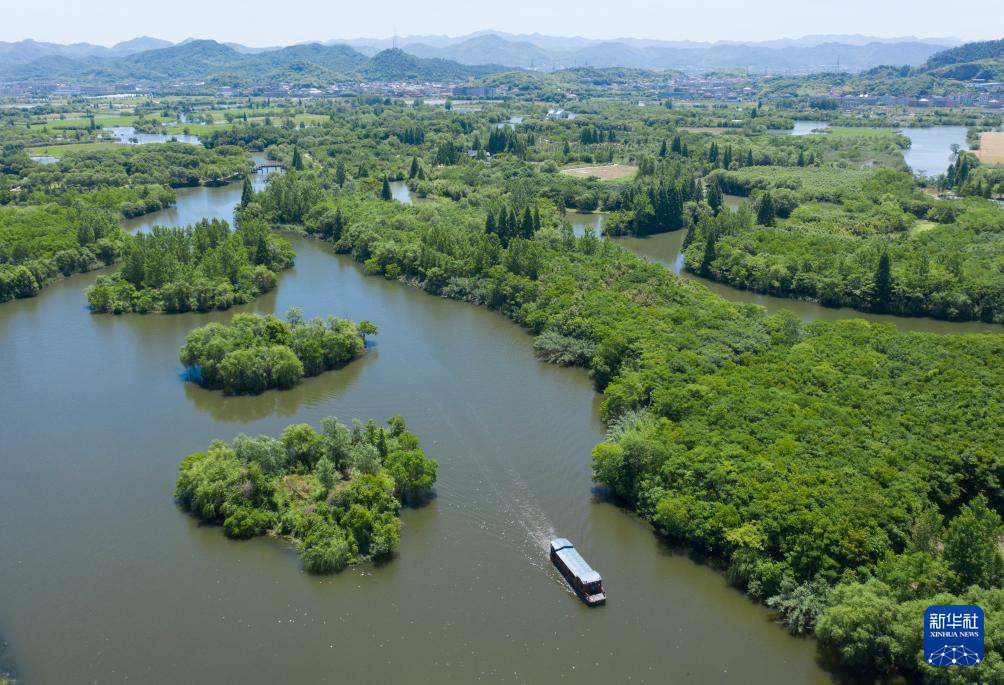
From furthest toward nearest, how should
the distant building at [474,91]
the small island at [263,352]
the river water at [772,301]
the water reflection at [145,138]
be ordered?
the distant building at [474,91] → the water reflection at [145,138] → the river water at [772,301] → the small island at [263,352]

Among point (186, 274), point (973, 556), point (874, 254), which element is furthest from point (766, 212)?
point (973, 556)

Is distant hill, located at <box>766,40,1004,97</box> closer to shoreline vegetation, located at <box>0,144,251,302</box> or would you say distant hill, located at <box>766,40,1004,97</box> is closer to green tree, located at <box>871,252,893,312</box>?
shoreline vegetation, located at <box>0,144,251,302</box>

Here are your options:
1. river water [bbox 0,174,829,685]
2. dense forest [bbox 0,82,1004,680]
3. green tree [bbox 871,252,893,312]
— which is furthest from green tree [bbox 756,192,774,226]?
river water [bbox 0,174,829,685]

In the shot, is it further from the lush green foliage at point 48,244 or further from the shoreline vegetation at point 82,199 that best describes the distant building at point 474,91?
the lush green foliage at point 48,244

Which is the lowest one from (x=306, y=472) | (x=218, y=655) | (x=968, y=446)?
(x=218, y=655)

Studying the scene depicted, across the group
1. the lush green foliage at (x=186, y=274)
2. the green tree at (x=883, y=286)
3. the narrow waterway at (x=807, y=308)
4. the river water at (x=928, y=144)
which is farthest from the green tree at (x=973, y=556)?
the river water at (x=928, y=144)

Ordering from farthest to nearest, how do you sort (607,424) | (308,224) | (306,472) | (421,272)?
1. (308,224)
2. (421,272)
3. (607,424)
4. (306,472)

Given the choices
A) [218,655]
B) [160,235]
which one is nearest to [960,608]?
[218,655]

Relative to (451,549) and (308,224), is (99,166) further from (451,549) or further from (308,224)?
(451,549)
